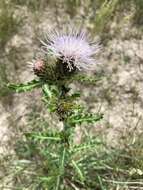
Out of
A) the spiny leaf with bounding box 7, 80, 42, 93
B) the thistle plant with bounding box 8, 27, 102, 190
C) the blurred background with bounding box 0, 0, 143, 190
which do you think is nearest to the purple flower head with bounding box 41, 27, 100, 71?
the thistle plant with bounding box 8, 27, 102, 190

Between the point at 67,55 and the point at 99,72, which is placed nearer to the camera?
the point at 67,55

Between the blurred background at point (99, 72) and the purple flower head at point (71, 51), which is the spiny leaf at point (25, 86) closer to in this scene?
the purple flower head at point (71, 51)

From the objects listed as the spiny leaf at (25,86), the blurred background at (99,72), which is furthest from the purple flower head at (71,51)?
the blurred background at (99,72)

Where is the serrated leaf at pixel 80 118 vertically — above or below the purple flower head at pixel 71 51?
below

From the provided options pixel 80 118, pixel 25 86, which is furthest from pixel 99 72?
pixel 25 86

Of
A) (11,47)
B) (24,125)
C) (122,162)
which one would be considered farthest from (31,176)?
(11,47)

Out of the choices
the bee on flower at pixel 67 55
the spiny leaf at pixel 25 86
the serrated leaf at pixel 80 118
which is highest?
the bee on flower at pixel 67 55

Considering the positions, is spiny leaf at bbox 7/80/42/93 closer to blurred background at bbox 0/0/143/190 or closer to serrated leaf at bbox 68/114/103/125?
serrated leaf at bbox 68/114/103/125

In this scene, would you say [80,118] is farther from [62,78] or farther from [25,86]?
[25,86]
